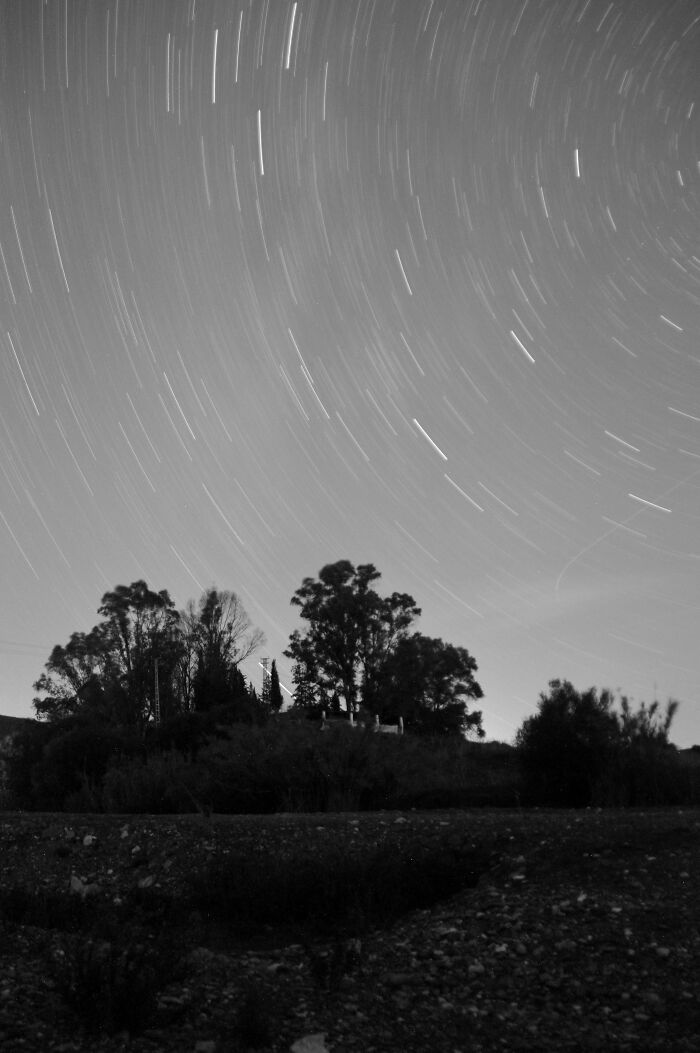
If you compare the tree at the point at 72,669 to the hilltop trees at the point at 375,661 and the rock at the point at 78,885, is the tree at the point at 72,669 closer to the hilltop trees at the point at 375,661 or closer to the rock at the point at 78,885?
the hilltop trees at the point at 375,661

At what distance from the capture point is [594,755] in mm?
19594

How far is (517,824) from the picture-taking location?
12422 millimetres

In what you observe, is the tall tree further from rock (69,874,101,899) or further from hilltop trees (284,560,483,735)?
rock (69,874,101,899)

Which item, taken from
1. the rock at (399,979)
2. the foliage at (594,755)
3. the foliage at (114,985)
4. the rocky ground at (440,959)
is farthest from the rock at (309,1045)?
the foliage at (594,755)

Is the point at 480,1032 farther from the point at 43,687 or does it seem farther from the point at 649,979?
the point at 43,687

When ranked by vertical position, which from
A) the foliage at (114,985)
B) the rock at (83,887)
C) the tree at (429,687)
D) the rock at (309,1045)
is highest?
the tree at (429,687)

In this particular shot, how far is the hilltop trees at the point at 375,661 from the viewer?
5444 cm

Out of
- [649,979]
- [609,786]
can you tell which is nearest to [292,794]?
[609,786]

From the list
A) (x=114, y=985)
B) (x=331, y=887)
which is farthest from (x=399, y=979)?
(x=331, y=887)

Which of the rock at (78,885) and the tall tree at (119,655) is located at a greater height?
the tall tree at (119,655)

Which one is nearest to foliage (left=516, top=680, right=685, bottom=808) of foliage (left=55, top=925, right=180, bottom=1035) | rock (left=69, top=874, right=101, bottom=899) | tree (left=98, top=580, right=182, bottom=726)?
rock (left=69, top=874, right=101, bottom=899)

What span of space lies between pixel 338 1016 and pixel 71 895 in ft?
15.8

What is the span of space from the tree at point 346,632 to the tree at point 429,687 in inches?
46.9

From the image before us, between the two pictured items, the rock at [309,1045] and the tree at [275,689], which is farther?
the tree at [275,689]
